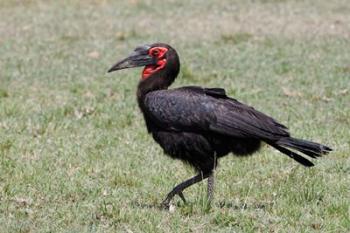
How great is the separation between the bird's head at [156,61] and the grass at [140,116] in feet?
3.12

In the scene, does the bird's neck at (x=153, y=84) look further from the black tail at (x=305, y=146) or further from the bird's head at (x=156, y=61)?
the black tail at (x=305, y=146)

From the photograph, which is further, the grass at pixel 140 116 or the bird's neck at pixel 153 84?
the bird's neck at pixel 153 84

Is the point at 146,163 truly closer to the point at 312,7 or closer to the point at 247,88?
the point at 247,88

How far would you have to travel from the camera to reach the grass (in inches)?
250

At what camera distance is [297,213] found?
6387mm

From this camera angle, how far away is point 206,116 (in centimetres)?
657

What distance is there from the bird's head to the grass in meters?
0.95

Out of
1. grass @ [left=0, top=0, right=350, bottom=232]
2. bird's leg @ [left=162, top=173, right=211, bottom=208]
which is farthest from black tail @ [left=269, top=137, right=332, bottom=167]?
bird's leg @ [left=162, top=173, right=211, bottom=208]

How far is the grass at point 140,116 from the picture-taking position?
6.34 meters

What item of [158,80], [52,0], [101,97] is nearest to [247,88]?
[101,97]

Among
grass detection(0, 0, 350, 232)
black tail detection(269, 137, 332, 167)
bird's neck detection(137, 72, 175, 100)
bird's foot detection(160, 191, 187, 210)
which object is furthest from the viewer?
bird's neck detection(137, 72, 175, 100)

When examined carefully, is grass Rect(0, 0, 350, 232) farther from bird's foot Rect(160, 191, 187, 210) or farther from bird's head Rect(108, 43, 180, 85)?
bird's head Rect(108, 43, 180, 85)

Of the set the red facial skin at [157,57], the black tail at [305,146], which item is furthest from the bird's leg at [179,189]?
the red facial skin at [157,57]

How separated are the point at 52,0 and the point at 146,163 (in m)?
13.7
